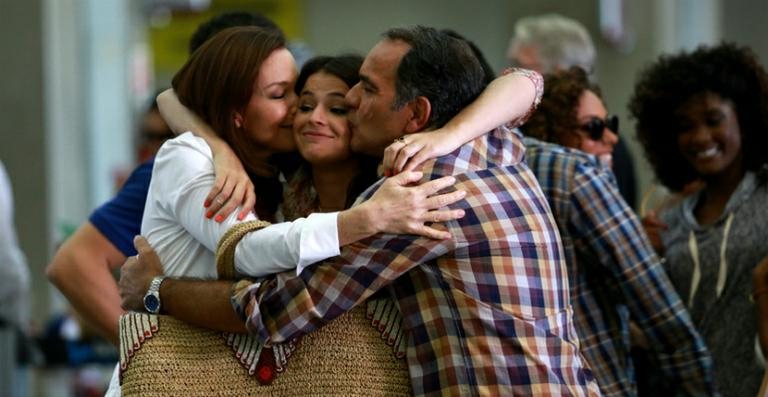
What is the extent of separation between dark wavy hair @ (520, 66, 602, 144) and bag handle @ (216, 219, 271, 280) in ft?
4.35

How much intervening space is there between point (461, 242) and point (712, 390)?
1315 millimetres

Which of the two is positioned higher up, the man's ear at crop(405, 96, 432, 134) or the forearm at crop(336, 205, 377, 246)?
the man's ear at crop(405, 96, 432, 134)

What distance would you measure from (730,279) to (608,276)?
0.57 m

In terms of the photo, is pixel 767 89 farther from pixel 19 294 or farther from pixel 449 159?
pixel 19 294

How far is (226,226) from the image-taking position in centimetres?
333

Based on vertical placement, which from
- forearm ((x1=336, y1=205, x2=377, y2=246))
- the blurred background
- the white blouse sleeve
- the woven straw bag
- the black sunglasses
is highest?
forearm ((x1=336, y1=205, x2=377, y2=246))

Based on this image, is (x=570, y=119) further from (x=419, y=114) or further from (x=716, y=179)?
(x=419, y=114)

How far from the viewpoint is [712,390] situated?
4164mm

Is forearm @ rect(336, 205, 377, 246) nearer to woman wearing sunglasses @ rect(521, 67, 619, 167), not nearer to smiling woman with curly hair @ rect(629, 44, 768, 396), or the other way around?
woman wearing sunglasses @ rect(521, 67, 619, 167)

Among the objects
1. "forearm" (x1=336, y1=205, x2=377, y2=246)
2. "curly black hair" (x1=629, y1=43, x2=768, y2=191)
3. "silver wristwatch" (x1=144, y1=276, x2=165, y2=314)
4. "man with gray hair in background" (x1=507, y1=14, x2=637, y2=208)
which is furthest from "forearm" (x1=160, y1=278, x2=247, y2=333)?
"man with gray hair in background" (x1=507, y1=14, x2=637, y2=208)

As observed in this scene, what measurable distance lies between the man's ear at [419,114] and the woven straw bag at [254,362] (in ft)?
1.51

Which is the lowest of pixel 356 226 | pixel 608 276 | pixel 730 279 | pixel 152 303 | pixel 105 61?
pixel 105 61

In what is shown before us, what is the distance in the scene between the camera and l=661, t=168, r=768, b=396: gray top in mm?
4391

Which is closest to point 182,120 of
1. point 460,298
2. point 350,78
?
point 350,78
